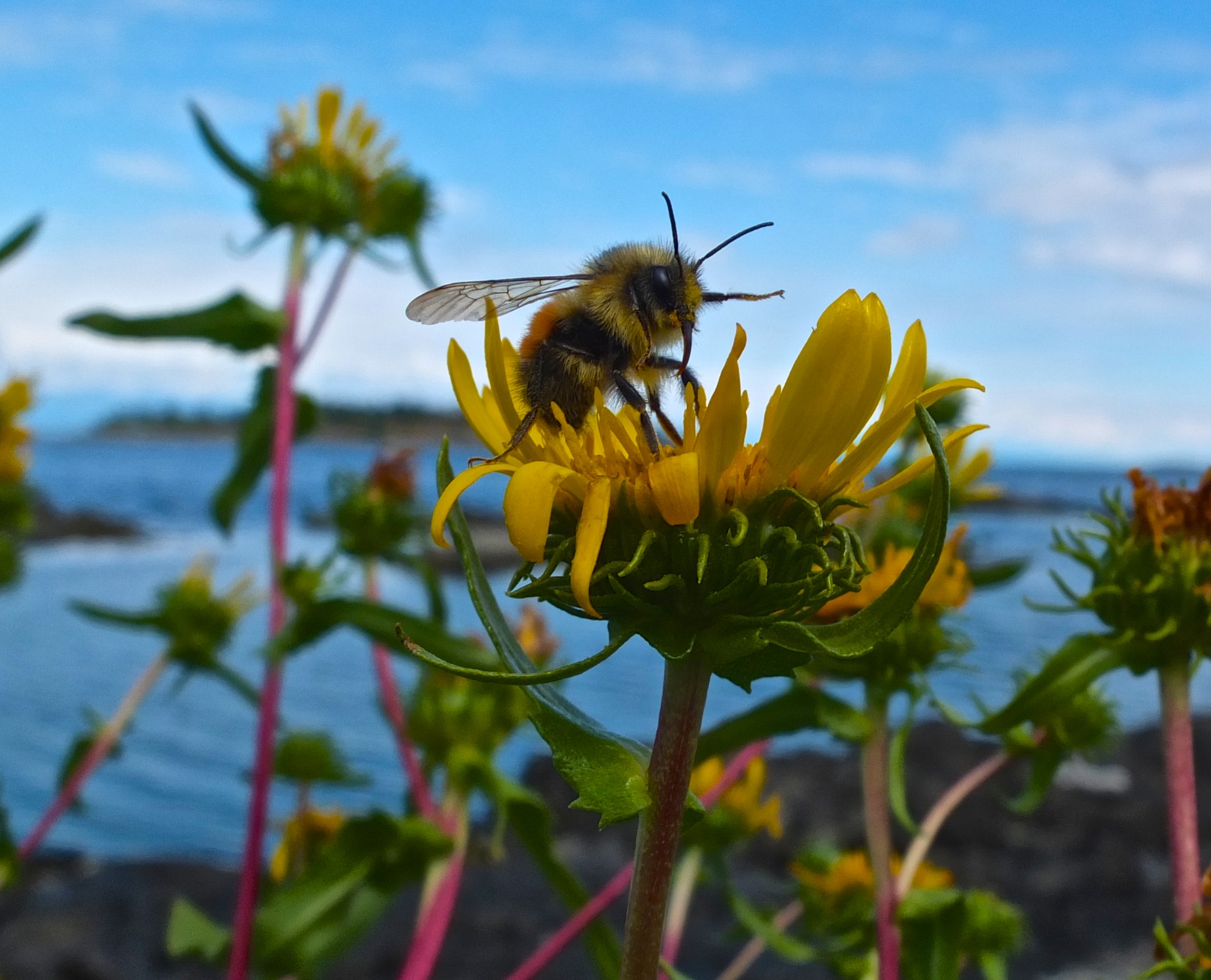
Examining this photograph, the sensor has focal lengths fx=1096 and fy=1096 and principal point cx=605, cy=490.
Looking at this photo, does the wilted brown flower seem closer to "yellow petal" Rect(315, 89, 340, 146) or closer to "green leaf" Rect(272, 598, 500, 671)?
"green leaf" Rect(272, 598, 500, 671)

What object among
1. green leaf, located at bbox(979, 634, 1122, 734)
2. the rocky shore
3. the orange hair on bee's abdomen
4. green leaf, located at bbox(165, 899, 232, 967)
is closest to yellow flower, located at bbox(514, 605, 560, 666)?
green leaf, located at bbox(165, 899, 232, 967)

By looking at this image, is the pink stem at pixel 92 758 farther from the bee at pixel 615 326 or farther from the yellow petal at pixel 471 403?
the yellow petal at pixel 471 403

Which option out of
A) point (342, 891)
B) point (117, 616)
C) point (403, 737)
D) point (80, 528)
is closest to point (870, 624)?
point (342, 891)

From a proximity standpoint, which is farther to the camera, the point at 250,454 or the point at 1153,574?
the point at 250,454

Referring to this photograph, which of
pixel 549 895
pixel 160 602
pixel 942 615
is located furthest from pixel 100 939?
pixel 942 615

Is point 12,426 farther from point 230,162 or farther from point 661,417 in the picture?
point 661,417

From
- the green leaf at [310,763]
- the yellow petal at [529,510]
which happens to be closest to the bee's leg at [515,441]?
the yellow petal at [529,510]

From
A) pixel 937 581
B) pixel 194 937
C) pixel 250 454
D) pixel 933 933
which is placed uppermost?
pixel 250 454
